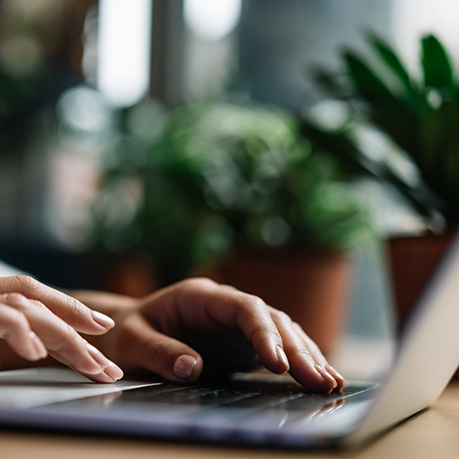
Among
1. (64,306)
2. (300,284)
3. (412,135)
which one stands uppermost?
(412,135)

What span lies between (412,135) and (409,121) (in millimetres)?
21

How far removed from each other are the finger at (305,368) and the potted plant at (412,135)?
338mm

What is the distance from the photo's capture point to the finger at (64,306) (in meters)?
0.40

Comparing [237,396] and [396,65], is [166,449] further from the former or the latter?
[396,65]

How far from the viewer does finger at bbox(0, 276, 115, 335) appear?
1.31ft

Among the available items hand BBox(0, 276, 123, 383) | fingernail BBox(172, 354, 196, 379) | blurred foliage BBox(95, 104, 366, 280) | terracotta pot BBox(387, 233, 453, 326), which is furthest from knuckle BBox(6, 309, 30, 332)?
blurred foliage BBox(95, 104, 366, 280)

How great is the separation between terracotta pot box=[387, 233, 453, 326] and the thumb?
39 centimetres

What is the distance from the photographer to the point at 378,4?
4.91 ft

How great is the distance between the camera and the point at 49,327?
355 millimetres

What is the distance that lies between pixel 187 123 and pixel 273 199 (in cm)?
44

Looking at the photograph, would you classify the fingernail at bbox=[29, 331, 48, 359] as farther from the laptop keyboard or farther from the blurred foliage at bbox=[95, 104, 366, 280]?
the blurred foliage at bbox=[95, 104, 366, 280]

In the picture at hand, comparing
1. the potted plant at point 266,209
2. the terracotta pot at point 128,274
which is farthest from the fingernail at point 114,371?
the terracotta pot at point 128,274

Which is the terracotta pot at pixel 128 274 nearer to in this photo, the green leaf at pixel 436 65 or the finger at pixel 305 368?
the green leaf at pixel 436 65

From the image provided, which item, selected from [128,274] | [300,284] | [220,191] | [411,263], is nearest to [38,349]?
[411,263]
